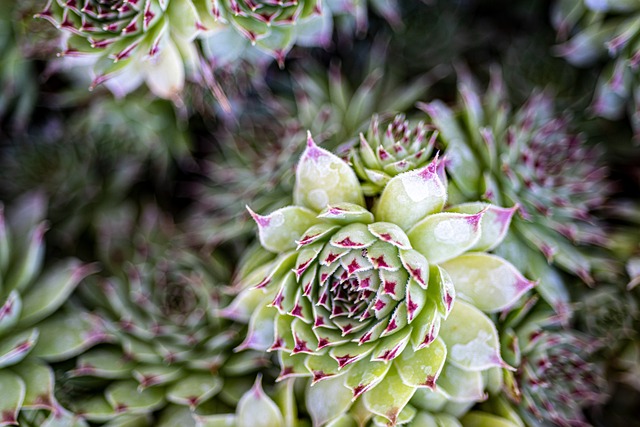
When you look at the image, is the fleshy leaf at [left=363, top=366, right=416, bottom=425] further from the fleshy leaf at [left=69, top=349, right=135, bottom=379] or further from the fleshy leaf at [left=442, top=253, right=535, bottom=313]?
the fleshy leaf at [left=69, top=349, right=135, bottom=379]

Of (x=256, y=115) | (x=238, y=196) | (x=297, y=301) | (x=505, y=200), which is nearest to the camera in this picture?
(x=297, y=301)

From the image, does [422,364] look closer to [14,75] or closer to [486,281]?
[486,281]

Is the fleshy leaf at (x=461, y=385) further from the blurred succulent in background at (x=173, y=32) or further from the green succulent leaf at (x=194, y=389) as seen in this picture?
the blurred succulent in background at (x=173, y=32)

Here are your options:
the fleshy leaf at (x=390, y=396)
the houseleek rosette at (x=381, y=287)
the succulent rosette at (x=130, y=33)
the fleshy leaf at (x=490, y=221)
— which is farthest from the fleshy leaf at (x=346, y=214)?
the succulent rosette at (x=130, y=33)

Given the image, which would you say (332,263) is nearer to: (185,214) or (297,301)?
(297,301)

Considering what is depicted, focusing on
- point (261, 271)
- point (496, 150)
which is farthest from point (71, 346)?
point (496, 150)

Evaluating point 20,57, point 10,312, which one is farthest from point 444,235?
point 20,57

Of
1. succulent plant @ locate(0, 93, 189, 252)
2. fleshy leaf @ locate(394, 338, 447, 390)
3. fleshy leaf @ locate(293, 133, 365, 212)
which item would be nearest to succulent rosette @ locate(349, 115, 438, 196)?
fleshy leaf @ locate(293, 133, 365, 212)

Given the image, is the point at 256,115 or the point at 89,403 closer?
the point at 89,403
